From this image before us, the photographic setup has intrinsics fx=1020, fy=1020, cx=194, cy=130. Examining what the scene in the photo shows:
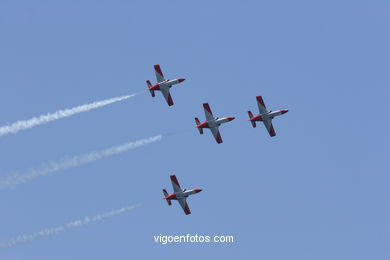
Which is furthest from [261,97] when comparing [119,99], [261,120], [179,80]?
[119,99]

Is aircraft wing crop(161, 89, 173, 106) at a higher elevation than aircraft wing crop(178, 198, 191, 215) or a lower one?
higher

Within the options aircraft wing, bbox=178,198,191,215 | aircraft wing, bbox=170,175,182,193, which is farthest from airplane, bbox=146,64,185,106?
aircraft wing, bbox=178,198,191,215

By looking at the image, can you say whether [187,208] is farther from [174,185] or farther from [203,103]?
[203,103]

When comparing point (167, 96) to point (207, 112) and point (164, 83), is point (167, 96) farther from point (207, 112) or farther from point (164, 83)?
point (207, 112)

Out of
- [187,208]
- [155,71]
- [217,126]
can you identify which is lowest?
[187,208]

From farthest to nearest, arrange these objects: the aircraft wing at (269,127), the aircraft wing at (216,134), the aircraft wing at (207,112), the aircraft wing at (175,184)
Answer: the aircraft wing at (269,127), the aircraft wing at (175,184), the aircraft wing at (207,112), the aircraft wing at (216,134)

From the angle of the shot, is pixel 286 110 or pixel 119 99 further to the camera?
pixel 286 110

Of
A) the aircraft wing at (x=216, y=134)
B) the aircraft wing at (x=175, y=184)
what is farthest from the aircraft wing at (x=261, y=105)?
the aircraft wing at (x=175, y=184)

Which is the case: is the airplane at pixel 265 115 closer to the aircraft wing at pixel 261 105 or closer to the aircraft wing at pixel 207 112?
the aircraft wing at pixel 261 105

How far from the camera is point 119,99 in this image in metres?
159

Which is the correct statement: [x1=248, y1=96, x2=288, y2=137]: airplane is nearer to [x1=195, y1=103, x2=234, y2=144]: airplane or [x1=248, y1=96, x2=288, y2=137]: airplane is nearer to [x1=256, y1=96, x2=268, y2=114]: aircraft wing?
[x1=256, y1=96, x2=268, y2=114]: aircraft wing

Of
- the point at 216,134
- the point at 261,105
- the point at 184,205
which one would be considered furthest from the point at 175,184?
the point at 261,105

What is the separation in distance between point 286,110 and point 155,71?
23.2 meters

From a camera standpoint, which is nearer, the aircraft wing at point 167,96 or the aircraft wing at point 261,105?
the aircraft wing at point 167,96
